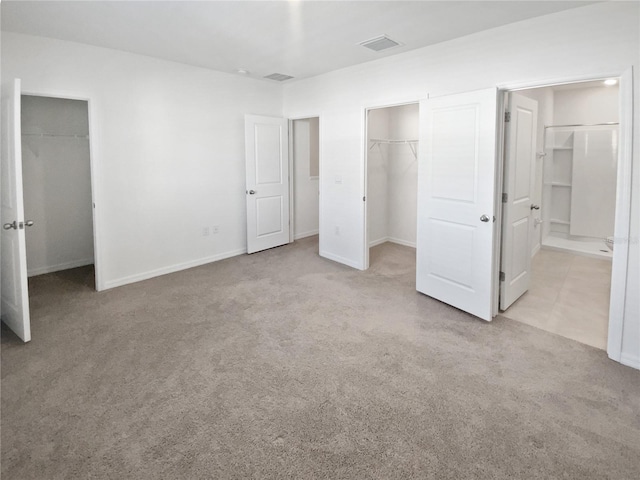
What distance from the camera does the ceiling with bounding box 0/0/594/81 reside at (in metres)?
2.80

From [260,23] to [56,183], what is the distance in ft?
10.8

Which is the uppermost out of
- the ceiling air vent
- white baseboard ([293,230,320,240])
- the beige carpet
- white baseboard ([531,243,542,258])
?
the ceiling air vent

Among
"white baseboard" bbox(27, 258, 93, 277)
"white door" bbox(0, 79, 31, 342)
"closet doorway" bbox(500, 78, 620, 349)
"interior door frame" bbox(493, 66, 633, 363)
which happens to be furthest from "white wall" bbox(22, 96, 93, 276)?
"closet doorway" bbox(500, 78, 620, 349)

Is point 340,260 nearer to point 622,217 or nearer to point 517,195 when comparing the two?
point 517,195

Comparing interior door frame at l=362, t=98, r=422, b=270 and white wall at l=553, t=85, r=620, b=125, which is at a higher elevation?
white wall at l=553, t=85, r=620, b=125

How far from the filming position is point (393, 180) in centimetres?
620

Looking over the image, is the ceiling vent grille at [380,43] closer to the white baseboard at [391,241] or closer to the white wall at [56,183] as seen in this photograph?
the white baseboard at [391,241]

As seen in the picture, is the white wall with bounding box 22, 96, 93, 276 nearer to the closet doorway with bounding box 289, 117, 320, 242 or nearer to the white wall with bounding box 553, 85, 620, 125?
the closet doorway with bounding box 289, 117, 320, 242

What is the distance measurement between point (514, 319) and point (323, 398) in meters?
2.05

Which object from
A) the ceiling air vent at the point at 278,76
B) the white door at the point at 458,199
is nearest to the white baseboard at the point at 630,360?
the white door at the point at 458,199

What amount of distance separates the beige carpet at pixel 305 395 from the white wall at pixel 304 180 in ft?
9.99

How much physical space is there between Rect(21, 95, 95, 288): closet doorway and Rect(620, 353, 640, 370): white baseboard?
516 cm

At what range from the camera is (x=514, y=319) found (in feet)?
11.0

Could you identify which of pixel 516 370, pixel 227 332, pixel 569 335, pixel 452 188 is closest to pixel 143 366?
pixel 227 332
